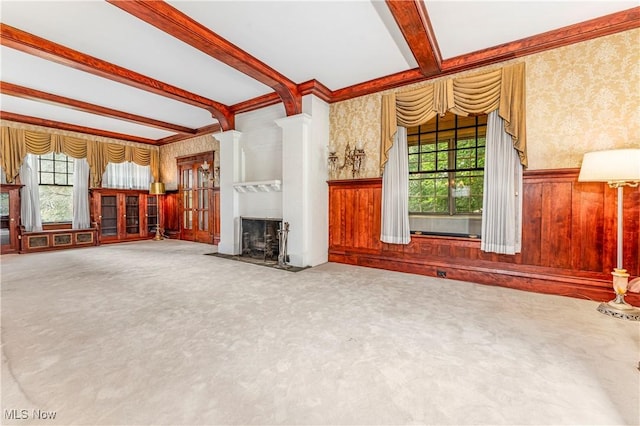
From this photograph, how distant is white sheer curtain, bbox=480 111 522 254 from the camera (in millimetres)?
3252

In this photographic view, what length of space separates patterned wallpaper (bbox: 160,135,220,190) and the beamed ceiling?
87.8 inches

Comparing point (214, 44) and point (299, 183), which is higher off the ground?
point (214, 44)

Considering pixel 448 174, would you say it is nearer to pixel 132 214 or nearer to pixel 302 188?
pixel 302 188

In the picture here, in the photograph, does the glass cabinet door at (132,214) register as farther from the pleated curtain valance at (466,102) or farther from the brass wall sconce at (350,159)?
the pleated curtain valance at (466,102)

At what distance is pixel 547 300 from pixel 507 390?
6.48ft

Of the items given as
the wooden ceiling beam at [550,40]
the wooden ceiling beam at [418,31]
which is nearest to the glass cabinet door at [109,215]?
the wooden ceiling beam at [418,31]

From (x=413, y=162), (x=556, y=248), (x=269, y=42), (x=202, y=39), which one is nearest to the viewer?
(x=202, y=39)

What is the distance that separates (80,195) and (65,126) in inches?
65.7

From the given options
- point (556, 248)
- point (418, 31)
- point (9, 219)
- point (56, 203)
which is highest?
point (418, 31)

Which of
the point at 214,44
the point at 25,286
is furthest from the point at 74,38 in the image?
the point at 25,286

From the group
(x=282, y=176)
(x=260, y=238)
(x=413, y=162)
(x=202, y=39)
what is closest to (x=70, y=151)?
(x=260, y=238)

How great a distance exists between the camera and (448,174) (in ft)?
14.5

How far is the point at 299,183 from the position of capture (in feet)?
14.6

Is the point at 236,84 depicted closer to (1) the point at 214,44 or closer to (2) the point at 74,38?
(1) the point at 214,44
